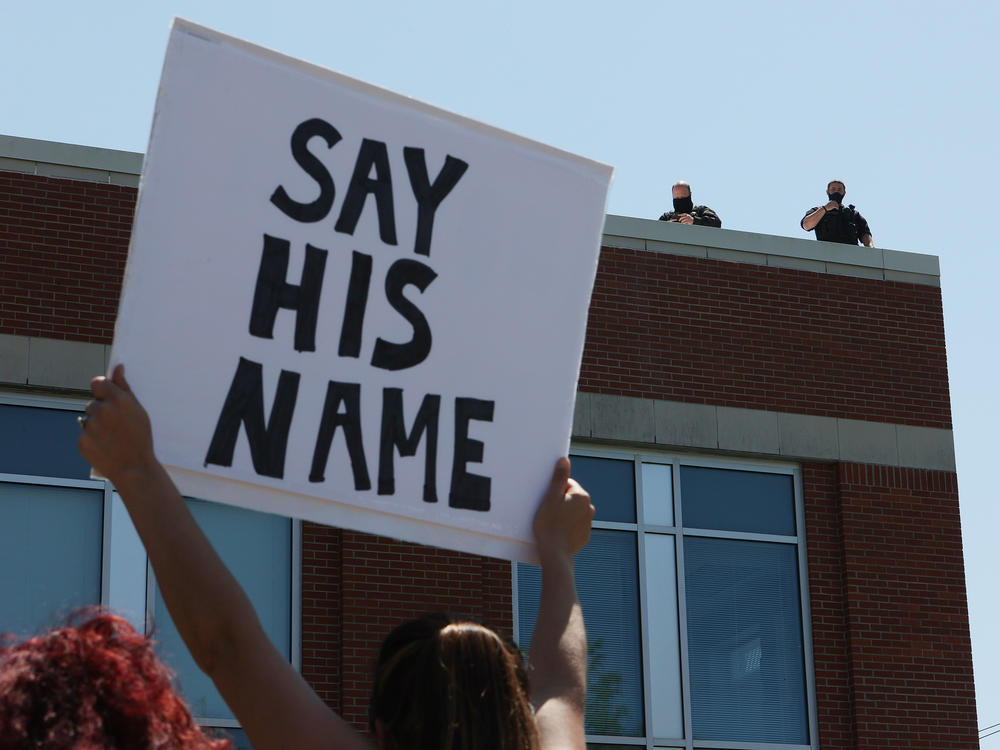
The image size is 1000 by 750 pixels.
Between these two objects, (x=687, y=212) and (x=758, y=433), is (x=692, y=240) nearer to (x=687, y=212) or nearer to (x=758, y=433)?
(x=687, y=212)

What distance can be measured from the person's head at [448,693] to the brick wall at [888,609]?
11.4 m

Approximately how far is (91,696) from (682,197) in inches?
520

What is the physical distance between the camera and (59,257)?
11617 mm

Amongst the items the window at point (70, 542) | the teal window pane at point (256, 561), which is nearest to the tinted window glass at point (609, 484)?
the teal window pane at point (256, 561)

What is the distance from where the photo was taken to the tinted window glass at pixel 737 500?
13359mm

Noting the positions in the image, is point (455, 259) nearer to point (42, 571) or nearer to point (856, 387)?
point (42, 571)

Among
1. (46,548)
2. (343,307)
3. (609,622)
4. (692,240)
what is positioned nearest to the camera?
(343,307)

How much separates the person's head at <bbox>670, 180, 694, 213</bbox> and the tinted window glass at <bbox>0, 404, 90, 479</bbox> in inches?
234

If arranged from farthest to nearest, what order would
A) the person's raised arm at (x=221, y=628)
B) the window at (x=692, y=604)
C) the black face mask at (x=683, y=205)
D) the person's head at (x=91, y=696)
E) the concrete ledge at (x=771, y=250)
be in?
the black face mask at (x=683, y=205), the concrete ledge at (x=771, y=250), the window at (x=692, y=604), the person's raised arm at (x=221, y=628), the person's head at (x=91, y=696)

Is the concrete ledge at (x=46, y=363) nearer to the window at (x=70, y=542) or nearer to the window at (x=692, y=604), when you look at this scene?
the window at (x=70, y=542)

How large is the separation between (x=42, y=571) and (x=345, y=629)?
7.16ft

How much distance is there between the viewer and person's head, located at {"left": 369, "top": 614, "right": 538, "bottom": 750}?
229 centimetres

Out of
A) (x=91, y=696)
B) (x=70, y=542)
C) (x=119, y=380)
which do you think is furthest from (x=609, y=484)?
(x=91, y=696)

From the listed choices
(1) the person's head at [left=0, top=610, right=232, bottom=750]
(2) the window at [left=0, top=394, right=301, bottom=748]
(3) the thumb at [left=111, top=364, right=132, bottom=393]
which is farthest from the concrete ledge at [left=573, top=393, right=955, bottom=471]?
(1) the person's head at [left=0, top=610, right=232, bottom=750]
